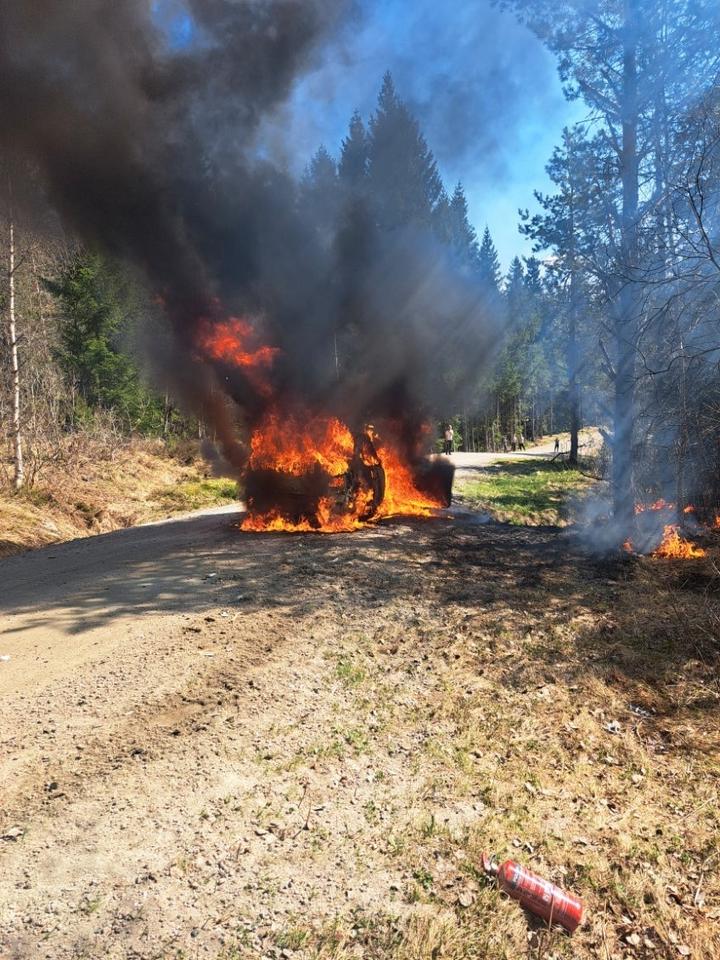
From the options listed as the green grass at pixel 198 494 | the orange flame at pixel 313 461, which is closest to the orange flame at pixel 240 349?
the orange flame at pixel 313 461

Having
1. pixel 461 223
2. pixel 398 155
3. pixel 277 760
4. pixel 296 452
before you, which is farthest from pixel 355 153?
pixel 277 760

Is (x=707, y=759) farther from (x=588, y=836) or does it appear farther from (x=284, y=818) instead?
(x=284, y=818)

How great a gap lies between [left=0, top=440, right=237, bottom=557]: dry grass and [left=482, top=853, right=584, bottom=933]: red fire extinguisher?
463 inches

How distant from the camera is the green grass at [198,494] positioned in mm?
17766

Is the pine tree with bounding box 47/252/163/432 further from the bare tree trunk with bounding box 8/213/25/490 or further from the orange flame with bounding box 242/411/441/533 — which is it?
the orange flame with bounding box 242/411/441/533

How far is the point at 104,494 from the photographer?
56.3 ft

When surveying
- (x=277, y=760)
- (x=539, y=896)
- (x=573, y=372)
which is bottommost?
(x=539, y=896)

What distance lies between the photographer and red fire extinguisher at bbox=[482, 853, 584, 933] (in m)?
3.15

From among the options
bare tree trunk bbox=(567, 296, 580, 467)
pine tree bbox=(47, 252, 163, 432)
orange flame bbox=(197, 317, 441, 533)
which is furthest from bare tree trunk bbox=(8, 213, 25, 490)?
bare tree trunk bbox=(567, 296, 580, 467)

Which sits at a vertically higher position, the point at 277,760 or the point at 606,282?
the point at 606,282

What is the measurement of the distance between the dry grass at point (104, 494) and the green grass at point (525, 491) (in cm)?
914

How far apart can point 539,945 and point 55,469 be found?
18.0 metres

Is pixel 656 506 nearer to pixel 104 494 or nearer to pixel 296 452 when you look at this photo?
pixel 296 452

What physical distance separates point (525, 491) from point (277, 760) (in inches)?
671
